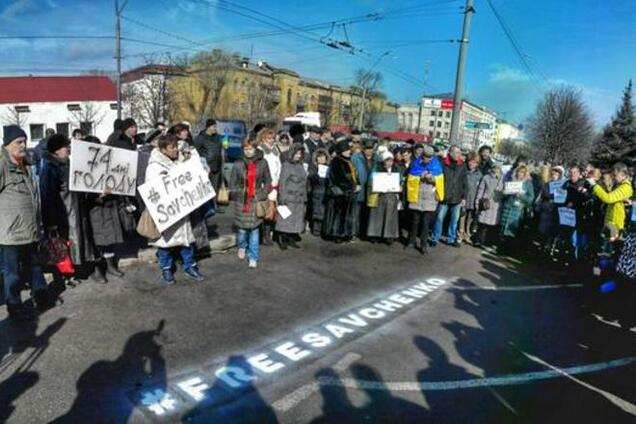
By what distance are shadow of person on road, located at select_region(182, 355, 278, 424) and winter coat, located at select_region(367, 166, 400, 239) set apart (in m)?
5.54

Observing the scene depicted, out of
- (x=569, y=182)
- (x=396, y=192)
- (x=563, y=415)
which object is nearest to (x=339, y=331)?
(x=563, y=415)

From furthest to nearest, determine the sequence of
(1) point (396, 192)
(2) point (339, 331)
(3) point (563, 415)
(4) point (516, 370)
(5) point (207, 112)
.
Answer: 1. (5) point (207, 112)
2. (1) point (396, 192)
3. (2) point (339, 331)
4. (4) point (516, 370)
5. (3) point (563, 415)

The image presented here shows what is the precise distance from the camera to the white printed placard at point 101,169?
17.2ft

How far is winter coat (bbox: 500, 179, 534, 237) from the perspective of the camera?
31.1 feet

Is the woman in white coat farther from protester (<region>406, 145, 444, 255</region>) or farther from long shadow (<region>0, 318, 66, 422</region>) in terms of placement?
protester (<region>406, 145, 444, 255</region>)

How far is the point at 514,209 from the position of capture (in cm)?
948

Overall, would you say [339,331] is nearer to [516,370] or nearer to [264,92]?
[516,370]

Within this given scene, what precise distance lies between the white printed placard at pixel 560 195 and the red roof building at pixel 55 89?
51567 millimetres

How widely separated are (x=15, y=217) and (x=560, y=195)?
28.3 ft

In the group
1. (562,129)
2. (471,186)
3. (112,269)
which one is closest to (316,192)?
(471,186)

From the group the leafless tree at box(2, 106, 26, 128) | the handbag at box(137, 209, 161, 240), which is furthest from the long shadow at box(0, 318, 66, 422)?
the leafless tree at box(2, 106, 26, 128)

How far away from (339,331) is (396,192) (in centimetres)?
450

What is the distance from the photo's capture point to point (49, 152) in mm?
5324

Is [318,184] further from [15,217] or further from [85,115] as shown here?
[85,115]
